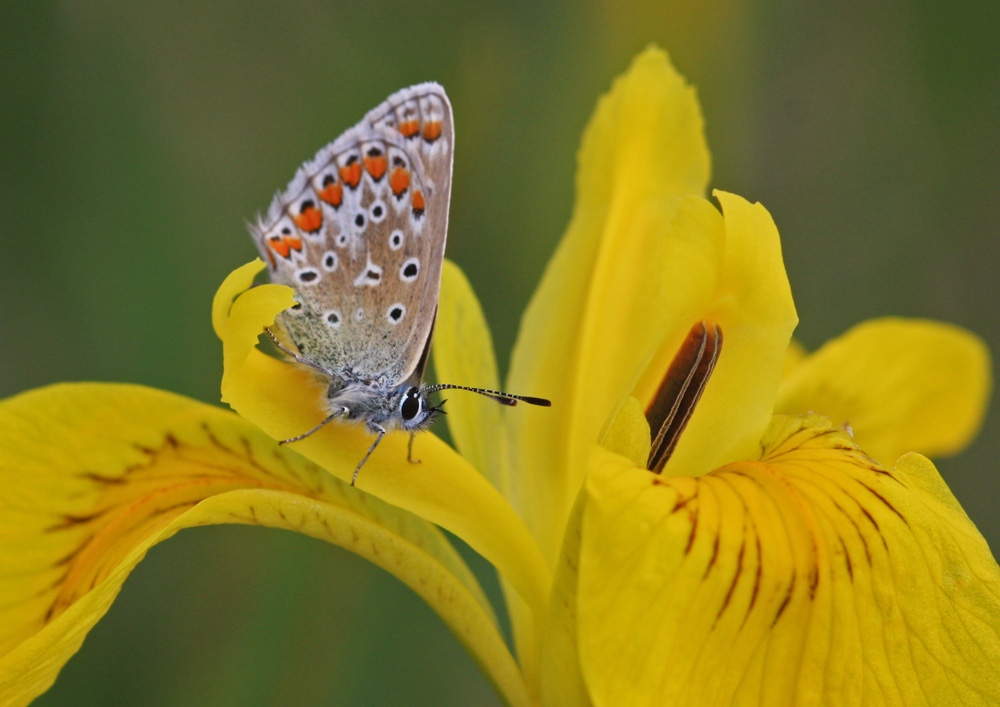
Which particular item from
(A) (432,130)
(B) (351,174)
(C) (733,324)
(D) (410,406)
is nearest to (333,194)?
(B) (351,174)

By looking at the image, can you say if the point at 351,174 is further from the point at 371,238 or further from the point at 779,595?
the point at 779,595

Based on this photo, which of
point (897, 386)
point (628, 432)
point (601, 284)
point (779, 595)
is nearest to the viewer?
point (779, 595)

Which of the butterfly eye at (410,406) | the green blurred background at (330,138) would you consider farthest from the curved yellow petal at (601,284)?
the green blurred background at (330,138)

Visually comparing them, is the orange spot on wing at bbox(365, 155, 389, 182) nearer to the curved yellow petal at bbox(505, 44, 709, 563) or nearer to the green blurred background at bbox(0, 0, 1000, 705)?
the curved yellow petal at bbox(505, 44, 709, 563)

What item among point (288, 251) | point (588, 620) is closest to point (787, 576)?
point (588, 620)

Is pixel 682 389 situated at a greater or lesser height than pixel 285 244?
lesser

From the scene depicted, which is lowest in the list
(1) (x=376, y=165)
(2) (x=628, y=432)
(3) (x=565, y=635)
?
(3) (x=565, y=635)

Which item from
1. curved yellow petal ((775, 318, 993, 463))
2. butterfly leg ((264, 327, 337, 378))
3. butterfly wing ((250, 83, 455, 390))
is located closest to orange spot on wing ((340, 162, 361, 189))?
butterfly wing ((250, 83, 455, 390))

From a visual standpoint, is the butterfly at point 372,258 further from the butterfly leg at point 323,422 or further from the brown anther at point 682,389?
the brown anther at point 682,389
